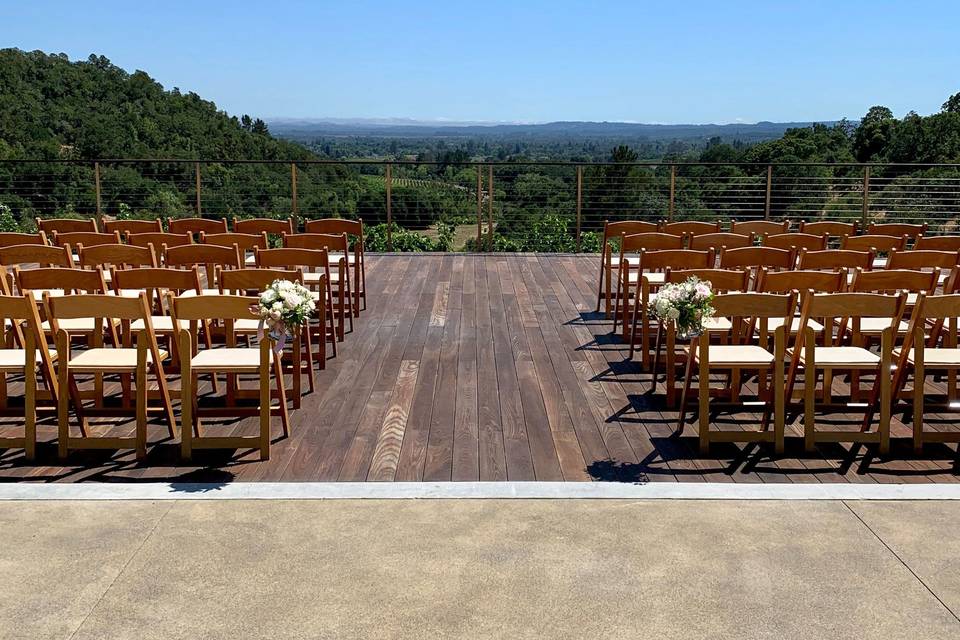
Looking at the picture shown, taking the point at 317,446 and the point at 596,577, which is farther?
the point at 317,446

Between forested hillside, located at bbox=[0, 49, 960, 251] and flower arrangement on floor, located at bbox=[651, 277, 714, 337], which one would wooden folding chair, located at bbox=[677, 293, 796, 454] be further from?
forested hillside, located at bbox=[0, 49, 960, 251]

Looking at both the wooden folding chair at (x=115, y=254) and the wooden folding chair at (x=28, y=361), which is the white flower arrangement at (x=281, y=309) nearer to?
the wooden folding chair at (x=28, y=361)

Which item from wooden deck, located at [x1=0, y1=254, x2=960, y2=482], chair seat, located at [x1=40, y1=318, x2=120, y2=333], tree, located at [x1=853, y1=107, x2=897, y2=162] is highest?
tree, located at [x1=853, y1=107, x2=897, y2=162]

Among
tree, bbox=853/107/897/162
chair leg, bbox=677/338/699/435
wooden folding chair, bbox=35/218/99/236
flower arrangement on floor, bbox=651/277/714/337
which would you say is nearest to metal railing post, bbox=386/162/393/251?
wooden folding chair, bbox=35/218/99/236

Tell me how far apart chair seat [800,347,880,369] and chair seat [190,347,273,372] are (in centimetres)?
281

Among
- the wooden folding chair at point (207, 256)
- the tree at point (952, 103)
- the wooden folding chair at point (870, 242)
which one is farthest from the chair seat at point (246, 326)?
the tree at point (952, 103)

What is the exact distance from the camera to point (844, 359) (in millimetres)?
5086

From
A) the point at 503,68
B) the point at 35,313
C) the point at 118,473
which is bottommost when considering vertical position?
the point at 118,473

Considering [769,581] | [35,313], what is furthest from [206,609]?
[35,313]

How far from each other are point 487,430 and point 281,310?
1.27m

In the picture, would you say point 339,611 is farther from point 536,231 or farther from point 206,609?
point 536,231

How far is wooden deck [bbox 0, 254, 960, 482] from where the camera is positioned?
459 cm

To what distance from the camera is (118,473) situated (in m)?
4.57

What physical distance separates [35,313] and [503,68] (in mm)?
119737
